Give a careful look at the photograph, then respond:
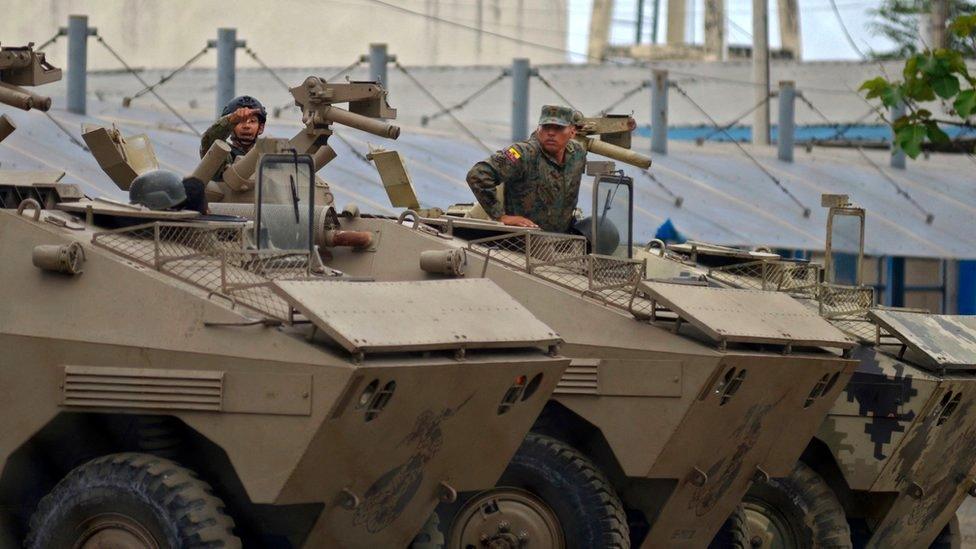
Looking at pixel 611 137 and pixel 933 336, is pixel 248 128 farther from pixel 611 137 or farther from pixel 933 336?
pixel 933 336

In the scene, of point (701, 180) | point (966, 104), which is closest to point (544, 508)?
point (966, 104)

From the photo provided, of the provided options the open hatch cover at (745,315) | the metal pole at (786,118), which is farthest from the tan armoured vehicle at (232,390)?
the metal pole at (786,118)

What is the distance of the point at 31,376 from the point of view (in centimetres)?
987

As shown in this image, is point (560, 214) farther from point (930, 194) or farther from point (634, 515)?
point (930, 194)

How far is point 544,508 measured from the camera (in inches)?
451

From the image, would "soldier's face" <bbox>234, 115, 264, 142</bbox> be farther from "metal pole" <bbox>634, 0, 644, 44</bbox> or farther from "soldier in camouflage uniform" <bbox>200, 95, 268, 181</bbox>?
"metal pole" <bbox>634, 0, 644, 44</bbox>

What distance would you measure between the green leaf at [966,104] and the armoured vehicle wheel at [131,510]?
9621mm

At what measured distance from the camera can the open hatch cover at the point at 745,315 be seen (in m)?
11.4

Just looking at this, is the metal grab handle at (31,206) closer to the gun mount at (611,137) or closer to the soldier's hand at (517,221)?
the soldier's hand at (517,221)

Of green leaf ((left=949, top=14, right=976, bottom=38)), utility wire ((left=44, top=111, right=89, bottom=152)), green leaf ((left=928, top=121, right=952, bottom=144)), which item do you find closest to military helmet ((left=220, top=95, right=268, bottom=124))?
utility wire ((left=44, top=111, right=89, bottom=152))

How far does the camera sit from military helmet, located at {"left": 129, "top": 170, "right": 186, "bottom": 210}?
11.0 meters

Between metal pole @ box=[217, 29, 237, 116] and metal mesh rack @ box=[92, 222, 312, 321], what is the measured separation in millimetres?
9275

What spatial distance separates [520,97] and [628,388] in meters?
10.9

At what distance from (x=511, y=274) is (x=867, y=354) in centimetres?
262
